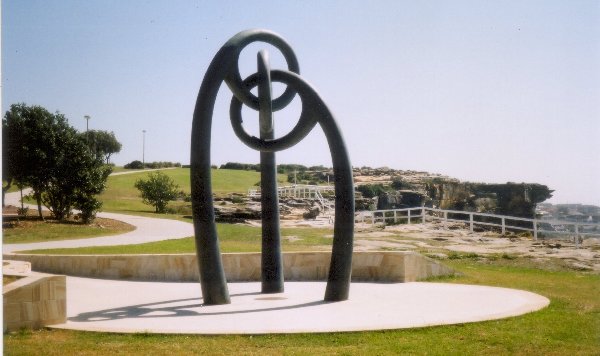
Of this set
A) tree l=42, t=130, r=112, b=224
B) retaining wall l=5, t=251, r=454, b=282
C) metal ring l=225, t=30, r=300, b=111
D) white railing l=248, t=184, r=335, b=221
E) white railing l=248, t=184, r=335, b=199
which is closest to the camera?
metal ring l=225, t=30, r=300, b=111

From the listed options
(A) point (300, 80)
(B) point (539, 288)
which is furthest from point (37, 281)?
(B) point (539, 288)

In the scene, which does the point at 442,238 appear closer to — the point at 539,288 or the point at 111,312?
the point at 539,288

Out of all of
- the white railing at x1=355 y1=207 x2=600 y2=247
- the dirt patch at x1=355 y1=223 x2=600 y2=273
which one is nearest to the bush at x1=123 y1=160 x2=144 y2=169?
the white railing at x1=355 y1=207 x2=600 y2=247

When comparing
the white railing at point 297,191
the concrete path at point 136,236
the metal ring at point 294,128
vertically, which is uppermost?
the metal ring at point 294,128

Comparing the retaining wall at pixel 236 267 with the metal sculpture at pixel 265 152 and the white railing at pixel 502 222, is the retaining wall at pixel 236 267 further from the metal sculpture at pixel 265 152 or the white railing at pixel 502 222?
the white railing at pixel 502 222

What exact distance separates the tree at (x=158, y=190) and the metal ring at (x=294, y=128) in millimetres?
32226

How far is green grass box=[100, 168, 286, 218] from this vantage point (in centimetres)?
4562

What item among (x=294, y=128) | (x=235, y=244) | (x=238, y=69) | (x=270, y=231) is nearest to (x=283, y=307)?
(x=270, y=231)

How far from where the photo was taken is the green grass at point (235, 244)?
1839 cm

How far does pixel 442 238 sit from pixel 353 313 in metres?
14.6

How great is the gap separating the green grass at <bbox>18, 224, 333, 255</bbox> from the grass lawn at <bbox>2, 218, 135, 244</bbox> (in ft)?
16.7

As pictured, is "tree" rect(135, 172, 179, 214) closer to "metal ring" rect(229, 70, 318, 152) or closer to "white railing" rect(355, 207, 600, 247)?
"white railing" rect(355, 207, 600, 247)

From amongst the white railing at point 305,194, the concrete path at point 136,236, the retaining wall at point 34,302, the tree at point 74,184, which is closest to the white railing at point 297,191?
the white railing at point 305,194

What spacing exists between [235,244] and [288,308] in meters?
11.8
